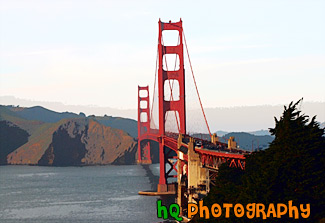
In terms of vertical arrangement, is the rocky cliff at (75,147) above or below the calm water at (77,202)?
above

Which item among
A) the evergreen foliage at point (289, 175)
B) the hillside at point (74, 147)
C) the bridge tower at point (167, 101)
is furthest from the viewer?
the hillside at point (74, 147)

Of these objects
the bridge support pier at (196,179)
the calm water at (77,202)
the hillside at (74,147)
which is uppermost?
the hillside at (74,147)

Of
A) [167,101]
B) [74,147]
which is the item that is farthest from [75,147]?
[167,101]

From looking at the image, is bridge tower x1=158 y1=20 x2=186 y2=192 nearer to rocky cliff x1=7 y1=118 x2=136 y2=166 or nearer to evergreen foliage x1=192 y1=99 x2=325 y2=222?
evergreen foliage x1=192 y1=99 x2=325 y2=222

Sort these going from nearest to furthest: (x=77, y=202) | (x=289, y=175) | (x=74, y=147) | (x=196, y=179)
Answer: (x=289, y=175), (x=196, y=179), (x=77, y=202), (x=74, y=147)

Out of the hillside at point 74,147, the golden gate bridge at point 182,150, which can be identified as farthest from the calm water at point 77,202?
the hillside at point 74,147

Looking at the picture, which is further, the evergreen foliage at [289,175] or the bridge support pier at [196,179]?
the bridge support pier at [196,179]

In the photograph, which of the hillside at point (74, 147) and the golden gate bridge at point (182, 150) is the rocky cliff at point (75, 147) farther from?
the golden gate bridge at point (182, 150)

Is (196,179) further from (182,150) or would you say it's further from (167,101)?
(167,101)

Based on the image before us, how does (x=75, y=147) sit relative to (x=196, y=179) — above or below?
above

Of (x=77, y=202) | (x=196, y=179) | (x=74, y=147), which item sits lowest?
(x=77, y=202)
